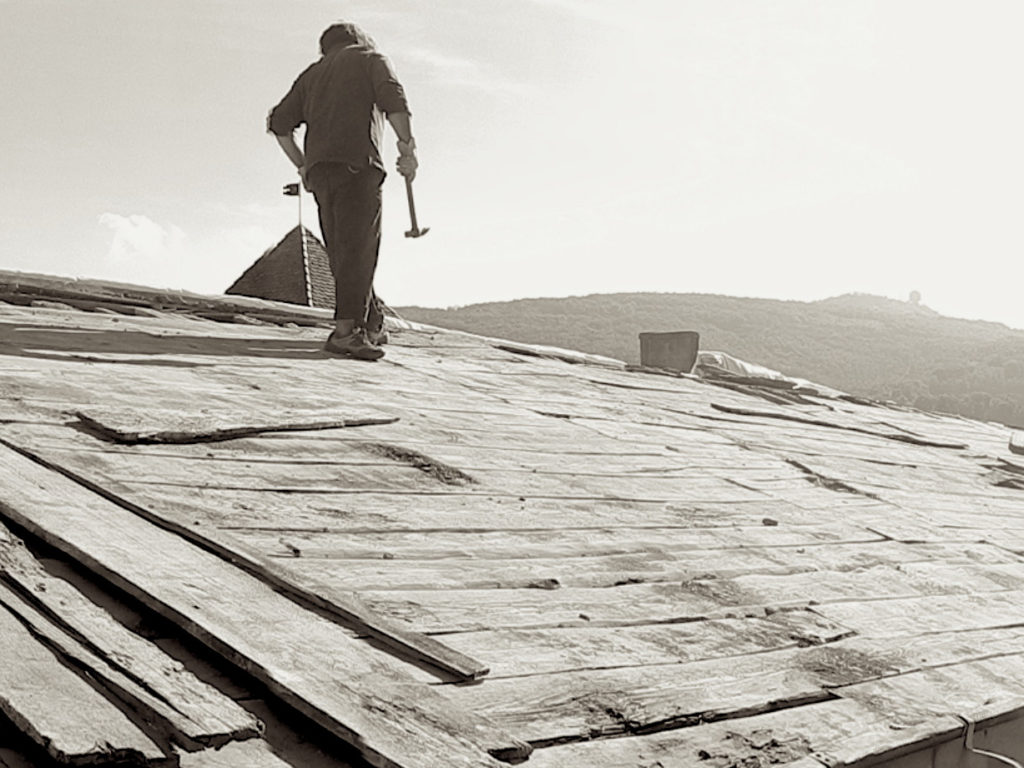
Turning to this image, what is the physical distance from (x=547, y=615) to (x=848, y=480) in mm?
2453

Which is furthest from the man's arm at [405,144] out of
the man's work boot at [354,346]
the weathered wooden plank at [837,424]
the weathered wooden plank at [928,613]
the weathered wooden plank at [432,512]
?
the weathered wooden plank at [928,613]

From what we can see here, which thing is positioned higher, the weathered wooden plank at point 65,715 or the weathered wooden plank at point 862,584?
the weathered wooden plank at point 65,715

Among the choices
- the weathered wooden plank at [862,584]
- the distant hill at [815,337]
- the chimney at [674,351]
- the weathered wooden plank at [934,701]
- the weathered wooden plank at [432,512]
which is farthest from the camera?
A: the distant hill at [815,337]

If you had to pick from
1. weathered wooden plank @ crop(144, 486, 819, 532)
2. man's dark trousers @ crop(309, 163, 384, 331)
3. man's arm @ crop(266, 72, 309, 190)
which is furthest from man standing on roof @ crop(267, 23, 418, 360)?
weathered wooden plank @ crop(144, 486, 819, 532)

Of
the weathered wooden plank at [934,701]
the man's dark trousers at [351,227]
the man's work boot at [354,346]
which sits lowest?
the weathered wooden plank at [934,701]

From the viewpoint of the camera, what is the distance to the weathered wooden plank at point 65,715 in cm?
121

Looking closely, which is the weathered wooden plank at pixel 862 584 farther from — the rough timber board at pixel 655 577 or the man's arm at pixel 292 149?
the man's arm at pixel 292 149

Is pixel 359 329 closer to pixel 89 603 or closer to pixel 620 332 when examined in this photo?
pixel 89 603

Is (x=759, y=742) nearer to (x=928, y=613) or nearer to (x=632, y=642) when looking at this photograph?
(x=632, y=642)

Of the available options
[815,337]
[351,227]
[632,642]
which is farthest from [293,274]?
[815,337]

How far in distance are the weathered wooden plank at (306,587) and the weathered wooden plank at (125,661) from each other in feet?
1.07

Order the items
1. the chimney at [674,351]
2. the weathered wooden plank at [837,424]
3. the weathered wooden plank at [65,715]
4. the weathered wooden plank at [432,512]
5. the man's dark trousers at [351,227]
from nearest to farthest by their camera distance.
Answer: the weathered wooden plank at [65,715] < the weathered wooden plank at [432,512] < the man's dark trousers at [351,227] < the weathered wooden plank at [837,424] < the chimney at [674,351]

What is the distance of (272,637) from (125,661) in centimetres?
23

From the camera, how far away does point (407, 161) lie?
5.48m
